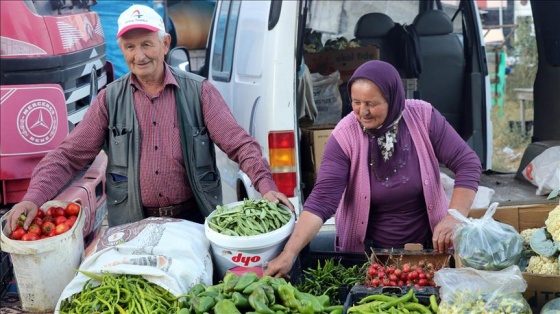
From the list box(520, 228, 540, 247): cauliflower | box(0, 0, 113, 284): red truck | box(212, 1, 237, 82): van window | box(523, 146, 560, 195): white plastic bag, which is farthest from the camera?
box(212, 1, 237, 82): van window

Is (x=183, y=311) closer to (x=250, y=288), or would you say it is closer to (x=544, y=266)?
(x=250, y=288)

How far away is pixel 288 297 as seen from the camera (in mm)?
2965

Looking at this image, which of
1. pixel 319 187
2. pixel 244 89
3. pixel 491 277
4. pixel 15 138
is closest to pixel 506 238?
pixel 491 277

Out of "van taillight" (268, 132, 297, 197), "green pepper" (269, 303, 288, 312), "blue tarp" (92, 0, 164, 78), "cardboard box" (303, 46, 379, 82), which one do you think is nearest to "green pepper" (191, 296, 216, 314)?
"green pepper" (269, 303, 288, 312)

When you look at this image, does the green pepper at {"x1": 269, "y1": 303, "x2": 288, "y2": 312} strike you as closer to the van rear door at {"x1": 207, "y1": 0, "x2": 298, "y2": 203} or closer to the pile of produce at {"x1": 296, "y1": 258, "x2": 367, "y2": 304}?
the pile of produce at {"x1": 296, "y1": 258, "x2": 367, "y2": 304}

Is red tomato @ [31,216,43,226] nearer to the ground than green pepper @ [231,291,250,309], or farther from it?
farther from it

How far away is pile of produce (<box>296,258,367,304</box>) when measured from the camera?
343 centimetres

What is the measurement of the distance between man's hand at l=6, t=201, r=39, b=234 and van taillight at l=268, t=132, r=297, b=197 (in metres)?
1.57

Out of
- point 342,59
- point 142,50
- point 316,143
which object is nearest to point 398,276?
point 142,50

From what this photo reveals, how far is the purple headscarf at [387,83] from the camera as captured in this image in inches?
139

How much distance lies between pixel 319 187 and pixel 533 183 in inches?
110

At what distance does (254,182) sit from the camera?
3.88 metres

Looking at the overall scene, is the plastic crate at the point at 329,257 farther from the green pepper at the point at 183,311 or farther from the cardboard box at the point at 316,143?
the cardboard box at the point at 316,143

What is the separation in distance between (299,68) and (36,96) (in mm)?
2007
